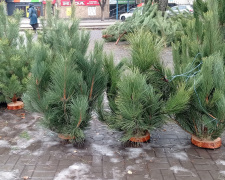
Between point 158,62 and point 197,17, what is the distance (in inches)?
42.1

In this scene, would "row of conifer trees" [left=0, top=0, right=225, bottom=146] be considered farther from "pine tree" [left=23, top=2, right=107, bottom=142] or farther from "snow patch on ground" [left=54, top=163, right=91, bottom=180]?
"snow patch on ground" [left=54, top=163, right=91, bottom=180]

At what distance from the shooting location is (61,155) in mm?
3545

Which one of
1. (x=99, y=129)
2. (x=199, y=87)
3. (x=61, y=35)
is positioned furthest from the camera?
(x=99, y=129)

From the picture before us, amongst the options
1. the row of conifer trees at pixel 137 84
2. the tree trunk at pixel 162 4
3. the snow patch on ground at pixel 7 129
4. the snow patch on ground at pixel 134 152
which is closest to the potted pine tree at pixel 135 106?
the row of conifer trees at pixel 137 84

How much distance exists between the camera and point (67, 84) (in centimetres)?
339

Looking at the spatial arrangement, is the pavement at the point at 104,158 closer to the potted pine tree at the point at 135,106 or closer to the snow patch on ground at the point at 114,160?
the snow patch on ground at the point at 114,160

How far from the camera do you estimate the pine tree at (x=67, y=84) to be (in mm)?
3395

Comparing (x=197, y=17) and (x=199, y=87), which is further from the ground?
(x=197, y=17)

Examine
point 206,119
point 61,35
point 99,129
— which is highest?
point 61,35

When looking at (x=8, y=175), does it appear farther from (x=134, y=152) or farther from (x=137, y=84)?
(x=137, y=84)

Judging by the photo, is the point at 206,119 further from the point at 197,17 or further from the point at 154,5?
the point at 154,5

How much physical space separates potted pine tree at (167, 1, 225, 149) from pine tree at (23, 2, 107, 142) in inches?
40.2

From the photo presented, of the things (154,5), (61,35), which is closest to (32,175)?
(61,35)

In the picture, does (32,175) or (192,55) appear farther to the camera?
(192,55)
